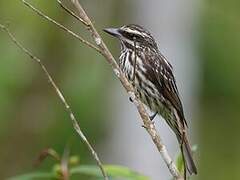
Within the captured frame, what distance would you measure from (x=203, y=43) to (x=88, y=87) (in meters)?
2.19

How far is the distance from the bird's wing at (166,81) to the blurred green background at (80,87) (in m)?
4.79

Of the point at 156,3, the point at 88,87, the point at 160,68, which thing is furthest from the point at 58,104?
the point at 160,68

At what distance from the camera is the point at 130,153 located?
12.6m

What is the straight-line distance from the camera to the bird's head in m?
7.42

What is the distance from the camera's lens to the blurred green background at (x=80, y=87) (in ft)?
45.1

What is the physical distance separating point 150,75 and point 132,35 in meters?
0.31

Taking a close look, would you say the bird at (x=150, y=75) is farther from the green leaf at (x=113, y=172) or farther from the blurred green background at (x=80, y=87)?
the blurred green background at (x=80, y=87)

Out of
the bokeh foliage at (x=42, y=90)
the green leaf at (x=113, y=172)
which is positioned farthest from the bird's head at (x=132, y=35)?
the bokeh foliage at (x=42, y=90)

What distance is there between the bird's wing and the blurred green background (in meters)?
4.79

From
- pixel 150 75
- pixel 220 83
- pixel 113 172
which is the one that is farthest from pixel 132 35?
pixel 220 83

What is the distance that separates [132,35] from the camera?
755 centimetres

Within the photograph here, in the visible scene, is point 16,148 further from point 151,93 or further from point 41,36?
point 151,93

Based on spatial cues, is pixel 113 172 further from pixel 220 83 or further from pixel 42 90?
pixel 220 83

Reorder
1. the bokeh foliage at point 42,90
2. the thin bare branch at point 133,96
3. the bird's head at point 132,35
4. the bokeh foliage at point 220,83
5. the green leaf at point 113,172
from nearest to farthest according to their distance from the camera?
the thin bare branch at point 133,96 < the green leaf at point 113,172 < the bird's head at point 132,35 < the bokeh foliage at point 42,90 < the bokeh foliage at point 220,83
